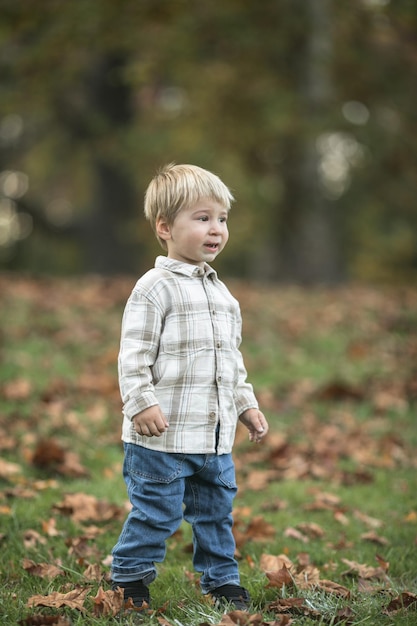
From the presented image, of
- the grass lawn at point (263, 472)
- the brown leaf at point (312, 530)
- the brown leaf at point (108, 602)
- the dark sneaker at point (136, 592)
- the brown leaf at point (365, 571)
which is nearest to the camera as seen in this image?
the brown leaf at point (108, 602)

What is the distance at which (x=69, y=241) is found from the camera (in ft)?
65.2

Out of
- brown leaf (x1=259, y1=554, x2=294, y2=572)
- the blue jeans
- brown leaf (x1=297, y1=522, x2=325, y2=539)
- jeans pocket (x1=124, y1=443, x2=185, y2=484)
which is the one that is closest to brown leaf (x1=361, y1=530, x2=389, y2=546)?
brown leaf (x1=297, y1=522, x2=325, y2=539)

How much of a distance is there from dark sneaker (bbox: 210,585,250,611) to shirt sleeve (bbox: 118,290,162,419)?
3.05ft

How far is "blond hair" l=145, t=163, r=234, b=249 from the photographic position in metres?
3.23

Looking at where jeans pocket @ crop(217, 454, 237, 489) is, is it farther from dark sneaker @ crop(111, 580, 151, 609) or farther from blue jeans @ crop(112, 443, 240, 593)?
dark sneaker @ crop(111, 580, 151, 609)

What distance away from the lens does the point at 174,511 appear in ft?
10.5

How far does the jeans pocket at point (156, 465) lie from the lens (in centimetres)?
313

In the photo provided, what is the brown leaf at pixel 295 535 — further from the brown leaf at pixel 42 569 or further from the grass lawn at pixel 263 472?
the brown leaf at pixel 42 569

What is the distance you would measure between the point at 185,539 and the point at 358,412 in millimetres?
3088

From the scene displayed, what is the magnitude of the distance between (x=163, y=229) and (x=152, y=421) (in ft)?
2.85

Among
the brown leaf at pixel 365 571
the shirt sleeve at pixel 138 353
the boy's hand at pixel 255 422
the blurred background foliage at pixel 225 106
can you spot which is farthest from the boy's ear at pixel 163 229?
the blurred background foliage at pixel 225 106

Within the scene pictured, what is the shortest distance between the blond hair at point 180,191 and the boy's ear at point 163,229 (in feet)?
0.06

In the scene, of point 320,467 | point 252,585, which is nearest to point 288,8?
point 320,467

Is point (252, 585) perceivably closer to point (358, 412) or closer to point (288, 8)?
point (358, 412)
